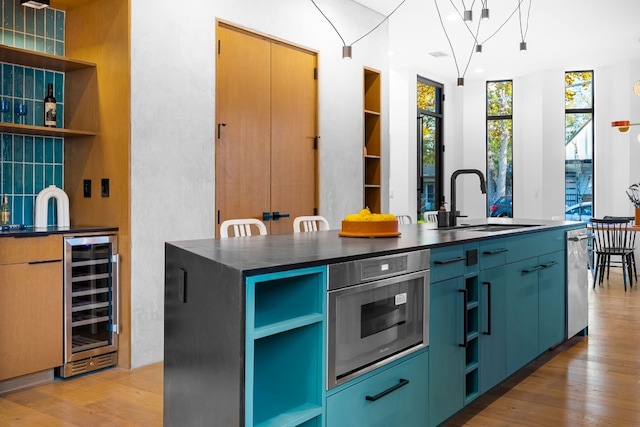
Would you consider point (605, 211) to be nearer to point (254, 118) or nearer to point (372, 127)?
point (372, 127)

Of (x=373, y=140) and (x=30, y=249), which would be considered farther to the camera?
(x=373, y=140)

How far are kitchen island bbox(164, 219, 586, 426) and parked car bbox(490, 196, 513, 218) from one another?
6.92 meters

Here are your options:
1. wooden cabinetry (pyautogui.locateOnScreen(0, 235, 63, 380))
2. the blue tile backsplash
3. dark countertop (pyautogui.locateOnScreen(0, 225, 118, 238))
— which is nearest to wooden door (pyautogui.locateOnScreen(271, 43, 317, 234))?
dark countertop (pyautogui.locateOnScreen(0, 225, 118, 238))

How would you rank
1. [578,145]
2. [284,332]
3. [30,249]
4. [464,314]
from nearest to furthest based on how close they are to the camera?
1. [284,332]
2. [464,314]
3. [30,249]
4. [578,145]

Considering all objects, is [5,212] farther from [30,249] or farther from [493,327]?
[493,327]

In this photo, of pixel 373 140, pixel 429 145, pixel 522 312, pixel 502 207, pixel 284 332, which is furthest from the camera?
pixel 502 207

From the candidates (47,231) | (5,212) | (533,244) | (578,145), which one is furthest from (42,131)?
(578,145)

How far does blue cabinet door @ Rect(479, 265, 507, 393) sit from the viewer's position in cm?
294

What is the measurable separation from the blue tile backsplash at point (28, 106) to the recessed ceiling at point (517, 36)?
2.79m

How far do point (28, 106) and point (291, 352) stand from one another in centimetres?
287

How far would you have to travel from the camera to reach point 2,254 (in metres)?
3.17

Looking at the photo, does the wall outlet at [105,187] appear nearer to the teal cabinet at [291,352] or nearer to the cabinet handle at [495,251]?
the teal cabinet at [291,352]

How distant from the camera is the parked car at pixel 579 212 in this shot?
9.07m

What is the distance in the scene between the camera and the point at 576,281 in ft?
14.1
